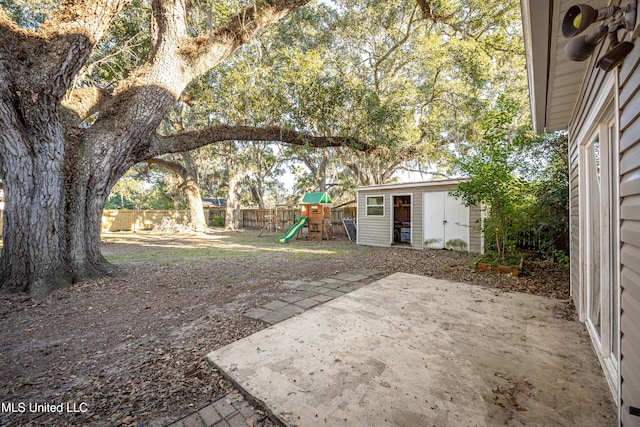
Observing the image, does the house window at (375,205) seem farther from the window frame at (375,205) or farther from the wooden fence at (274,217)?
the wooden fence at (274,217)

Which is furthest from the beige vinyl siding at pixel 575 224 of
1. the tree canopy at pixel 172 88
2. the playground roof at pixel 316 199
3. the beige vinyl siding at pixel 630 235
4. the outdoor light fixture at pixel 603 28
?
the playground roof at pixel 316 199

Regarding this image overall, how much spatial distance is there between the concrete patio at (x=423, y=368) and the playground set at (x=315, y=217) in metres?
8.33

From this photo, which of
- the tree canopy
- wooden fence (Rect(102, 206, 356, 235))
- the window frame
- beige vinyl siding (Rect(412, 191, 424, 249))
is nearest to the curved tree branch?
the tree canopy

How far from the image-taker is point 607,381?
1755 mm

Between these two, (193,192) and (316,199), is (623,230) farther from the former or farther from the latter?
(193,192)

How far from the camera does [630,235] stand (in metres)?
1.20

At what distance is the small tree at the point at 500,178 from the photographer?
4.95m

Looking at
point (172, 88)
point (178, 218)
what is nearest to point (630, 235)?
point (172, 88)

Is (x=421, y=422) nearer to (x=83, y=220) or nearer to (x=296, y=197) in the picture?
(x=83, y=220)

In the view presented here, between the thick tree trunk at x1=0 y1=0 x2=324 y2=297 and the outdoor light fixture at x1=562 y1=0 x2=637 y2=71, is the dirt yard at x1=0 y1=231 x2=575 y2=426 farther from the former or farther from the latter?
the outdoor light fixture at x1=562 y1=0 x2=637 y2=71

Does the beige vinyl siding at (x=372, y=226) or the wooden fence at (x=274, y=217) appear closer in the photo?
the beige vinyl siding at (x=372, y=226)

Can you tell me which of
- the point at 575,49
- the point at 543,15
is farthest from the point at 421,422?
the point at 543,15

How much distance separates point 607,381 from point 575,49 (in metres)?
2.03

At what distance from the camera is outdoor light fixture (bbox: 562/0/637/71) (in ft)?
3.77
